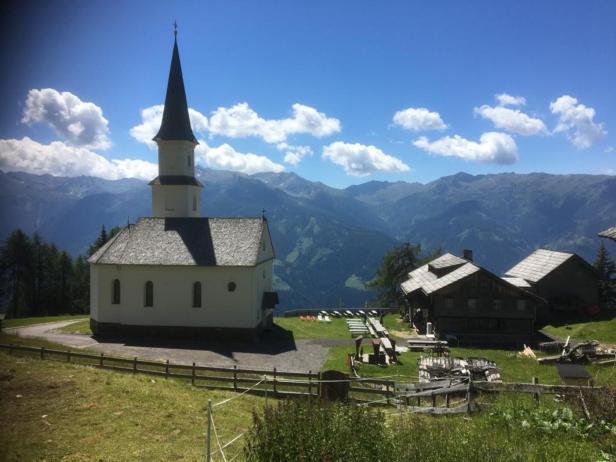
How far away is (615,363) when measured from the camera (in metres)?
25.5

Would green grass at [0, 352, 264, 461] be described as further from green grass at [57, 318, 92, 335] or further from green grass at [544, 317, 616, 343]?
green grass at [544, 317, 616, 343]

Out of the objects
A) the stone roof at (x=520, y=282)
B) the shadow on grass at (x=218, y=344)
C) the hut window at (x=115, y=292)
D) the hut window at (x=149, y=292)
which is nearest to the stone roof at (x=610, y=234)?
the shadow on grass at (x=218, y=344)

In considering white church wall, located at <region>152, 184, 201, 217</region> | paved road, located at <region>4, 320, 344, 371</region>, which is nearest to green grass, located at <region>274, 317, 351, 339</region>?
paved road, located at <region>4, 320, 344, 371</region>

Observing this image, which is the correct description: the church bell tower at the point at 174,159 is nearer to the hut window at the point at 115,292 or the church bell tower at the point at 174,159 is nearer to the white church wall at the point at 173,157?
the white church wall at the point at 173,157

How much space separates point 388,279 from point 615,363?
3837 cm

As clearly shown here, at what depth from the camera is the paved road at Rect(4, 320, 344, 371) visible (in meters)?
28.7

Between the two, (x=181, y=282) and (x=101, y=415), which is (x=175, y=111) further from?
(x=101, y=415)

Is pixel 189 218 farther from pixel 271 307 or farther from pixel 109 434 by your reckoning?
pixel 109 434

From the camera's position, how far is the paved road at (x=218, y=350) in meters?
28.7

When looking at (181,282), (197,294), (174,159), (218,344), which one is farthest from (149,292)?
(174,159)

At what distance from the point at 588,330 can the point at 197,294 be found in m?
30.6

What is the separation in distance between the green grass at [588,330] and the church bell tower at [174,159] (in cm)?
3293

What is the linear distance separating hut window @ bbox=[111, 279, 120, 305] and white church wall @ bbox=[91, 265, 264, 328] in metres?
0.24

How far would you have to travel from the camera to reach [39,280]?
69500 millimetres
